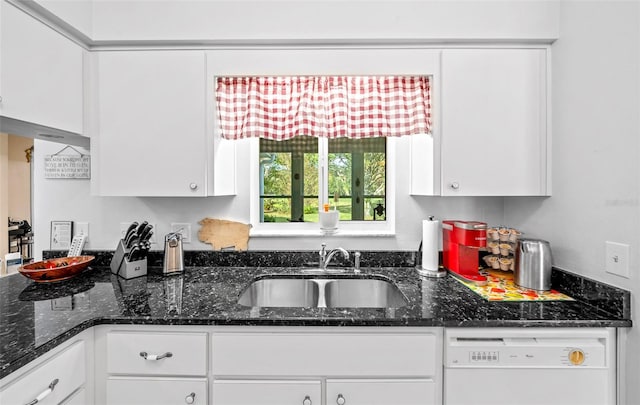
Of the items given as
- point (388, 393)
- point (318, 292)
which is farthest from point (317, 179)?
point (388, 393)

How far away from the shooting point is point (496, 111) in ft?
4.70

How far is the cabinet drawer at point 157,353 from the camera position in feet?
3.57

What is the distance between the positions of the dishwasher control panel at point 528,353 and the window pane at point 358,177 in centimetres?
95

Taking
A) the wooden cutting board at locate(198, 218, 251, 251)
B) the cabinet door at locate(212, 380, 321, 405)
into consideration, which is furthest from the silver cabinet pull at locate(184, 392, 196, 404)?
the wooden cutting board at locate(198, 218, 251, 251)

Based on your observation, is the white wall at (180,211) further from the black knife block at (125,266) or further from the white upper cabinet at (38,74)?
the white upper cabinet at (38,74)

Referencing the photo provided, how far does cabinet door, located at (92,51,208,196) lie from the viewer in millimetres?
1458

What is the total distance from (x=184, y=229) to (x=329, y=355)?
1160 mm

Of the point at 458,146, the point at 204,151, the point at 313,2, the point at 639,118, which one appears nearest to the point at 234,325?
the point at 204,151

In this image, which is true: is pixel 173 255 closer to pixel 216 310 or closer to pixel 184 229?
pixel 184 229

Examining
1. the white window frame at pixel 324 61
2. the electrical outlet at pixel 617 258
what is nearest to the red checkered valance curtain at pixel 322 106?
the white window frame at pixel 324 61

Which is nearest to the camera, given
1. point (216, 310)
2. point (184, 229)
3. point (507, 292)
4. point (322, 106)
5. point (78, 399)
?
point (78, 399)

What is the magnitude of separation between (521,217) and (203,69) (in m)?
1.84

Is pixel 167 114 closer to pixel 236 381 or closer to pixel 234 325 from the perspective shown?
pixel 234 325

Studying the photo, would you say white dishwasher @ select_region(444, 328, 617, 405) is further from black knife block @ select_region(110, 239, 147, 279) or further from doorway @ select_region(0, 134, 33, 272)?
doorway @ select_region(0, 134, 33, 272)
